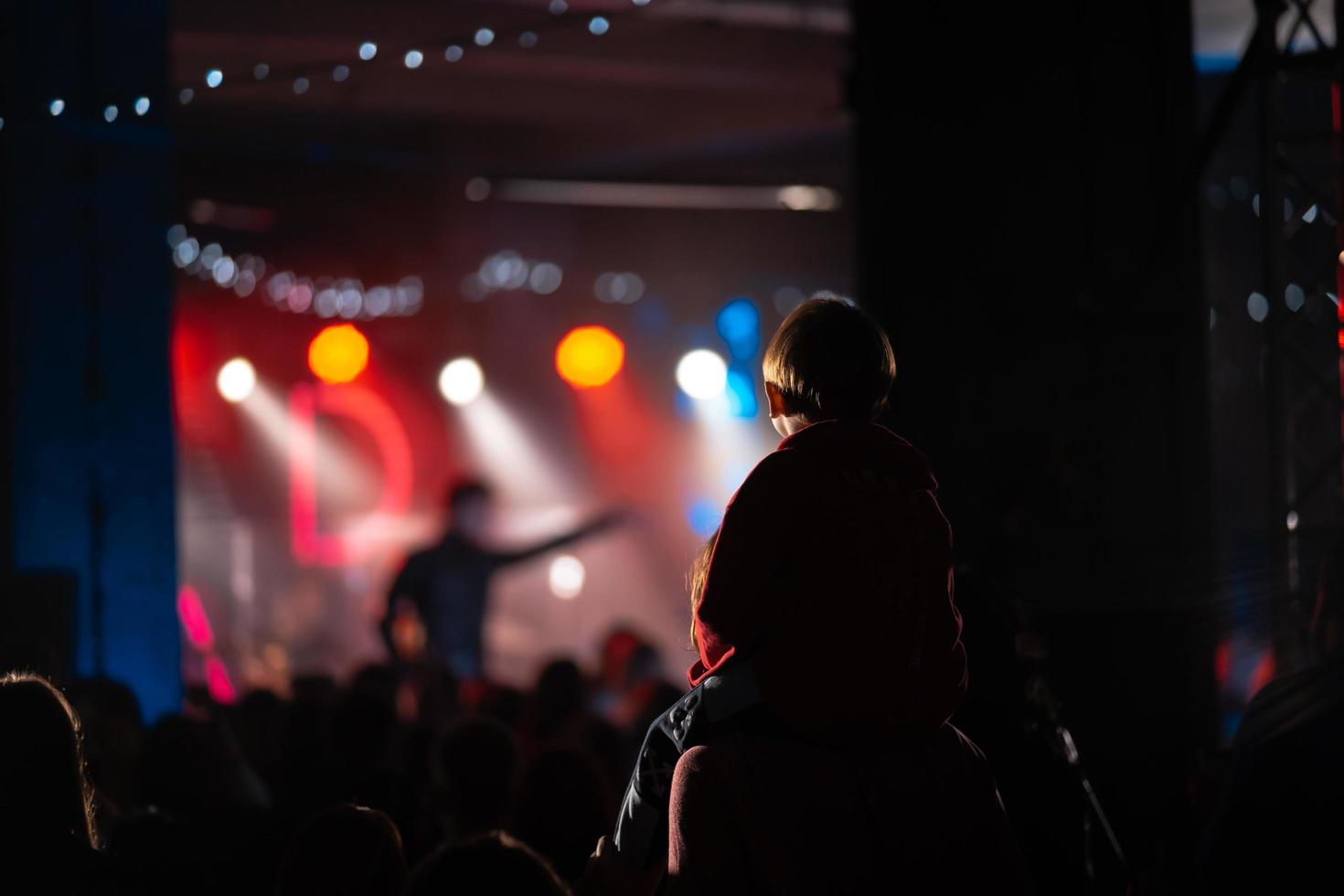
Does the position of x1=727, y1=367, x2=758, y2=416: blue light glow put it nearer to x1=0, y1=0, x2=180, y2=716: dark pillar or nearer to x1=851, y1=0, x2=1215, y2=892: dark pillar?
x1=0, y1=0, x2=180, y2=716: dark pillar

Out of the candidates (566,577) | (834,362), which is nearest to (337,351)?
(566,577)

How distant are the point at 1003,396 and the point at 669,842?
257 cm

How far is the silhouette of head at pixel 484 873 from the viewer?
73.6 inches

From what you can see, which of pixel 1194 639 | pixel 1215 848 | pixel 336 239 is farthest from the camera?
pixel 336 239

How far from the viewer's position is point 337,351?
→ 1523 cm

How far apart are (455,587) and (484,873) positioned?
604 centimetres

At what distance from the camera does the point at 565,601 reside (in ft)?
53.2

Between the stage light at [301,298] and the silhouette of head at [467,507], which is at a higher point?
the stage light at [301,298]

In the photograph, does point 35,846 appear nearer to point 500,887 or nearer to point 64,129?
point 500,887

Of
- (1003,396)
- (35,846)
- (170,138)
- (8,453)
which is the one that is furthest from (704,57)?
(35,846)

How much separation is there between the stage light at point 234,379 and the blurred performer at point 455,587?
7.96 meters

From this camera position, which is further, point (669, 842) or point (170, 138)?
point (170, 138)

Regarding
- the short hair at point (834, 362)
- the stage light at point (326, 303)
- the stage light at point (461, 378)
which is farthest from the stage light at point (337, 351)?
the short hair at point (834, 362)

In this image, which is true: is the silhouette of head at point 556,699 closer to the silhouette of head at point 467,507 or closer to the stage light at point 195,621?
the silhouette of head at point 467,507
